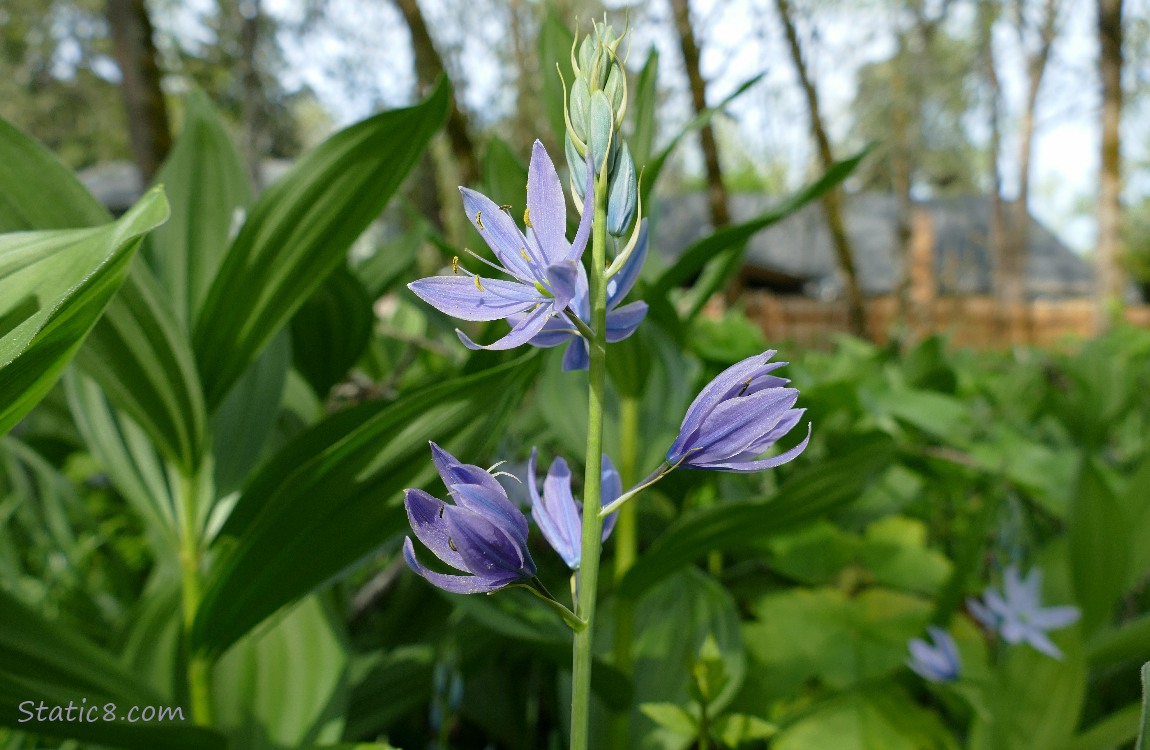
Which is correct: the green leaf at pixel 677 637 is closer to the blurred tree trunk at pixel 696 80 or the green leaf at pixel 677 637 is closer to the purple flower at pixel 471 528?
Answer: the purple flower at pixel 471 528


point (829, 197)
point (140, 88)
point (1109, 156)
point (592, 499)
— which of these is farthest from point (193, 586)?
point (1109, 156)

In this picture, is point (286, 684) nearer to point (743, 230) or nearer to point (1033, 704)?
point (743, 230)

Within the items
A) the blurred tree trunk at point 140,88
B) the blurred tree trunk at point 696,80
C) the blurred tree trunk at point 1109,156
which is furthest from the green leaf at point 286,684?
the blurred tree trunk at point 1109,156

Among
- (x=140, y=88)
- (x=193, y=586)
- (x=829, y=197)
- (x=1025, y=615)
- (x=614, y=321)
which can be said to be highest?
(x=140, y=88)

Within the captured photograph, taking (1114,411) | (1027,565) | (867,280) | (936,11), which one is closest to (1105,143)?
(936,11)

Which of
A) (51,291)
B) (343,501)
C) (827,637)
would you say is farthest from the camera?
(827,637)

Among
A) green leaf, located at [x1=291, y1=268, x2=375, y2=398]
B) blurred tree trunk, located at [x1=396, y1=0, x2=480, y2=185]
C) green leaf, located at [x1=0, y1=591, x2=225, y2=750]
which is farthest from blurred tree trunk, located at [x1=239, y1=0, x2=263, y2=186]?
green leaf, located at [x1=0, y1=591, x2=225, y2=750]

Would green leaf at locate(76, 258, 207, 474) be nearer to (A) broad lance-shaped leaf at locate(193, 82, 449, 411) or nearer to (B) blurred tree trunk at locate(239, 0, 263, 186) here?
(A) broad lance-shaped leaf at locate(193, 82, 449, 411)
